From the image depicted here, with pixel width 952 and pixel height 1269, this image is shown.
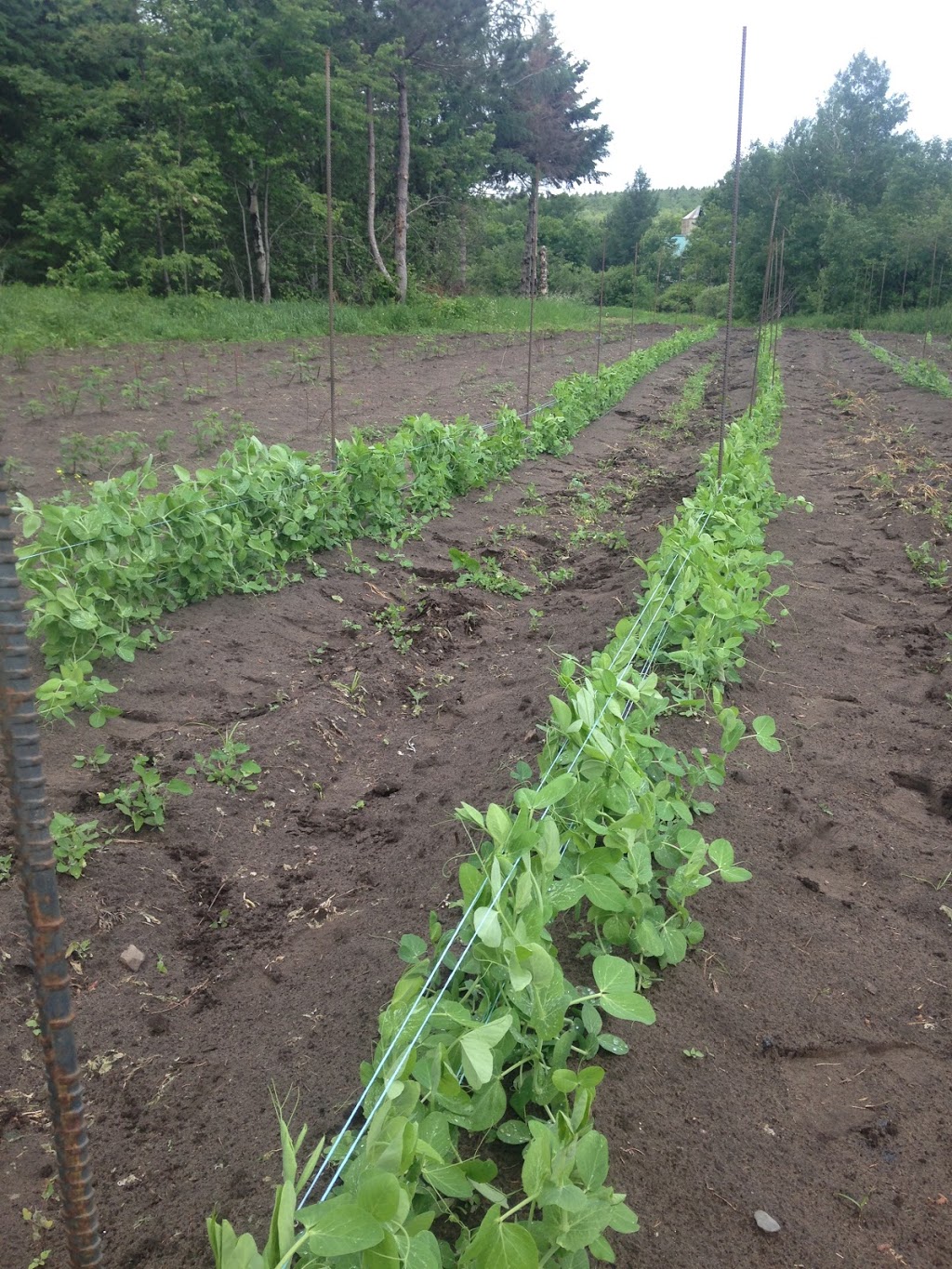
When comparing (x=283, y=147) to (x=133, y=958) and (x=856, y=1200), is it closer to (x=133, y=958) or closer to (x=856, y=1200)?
(x=133, y=958)

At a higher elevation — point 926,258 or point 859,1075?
point 926,258

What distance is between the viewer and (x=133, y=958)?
2.75 m

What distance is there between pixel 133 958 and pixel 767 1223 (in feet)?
6.11

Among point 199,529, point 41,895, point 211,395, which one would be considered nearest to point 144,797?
point 199,529

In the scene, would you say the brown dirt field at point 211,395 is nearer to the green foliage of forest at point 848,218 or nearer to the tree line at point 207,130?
the tree line at point 207,130

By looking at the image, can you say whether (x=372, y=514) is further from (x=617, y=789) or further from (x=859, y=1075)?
(x=859, y=1075)

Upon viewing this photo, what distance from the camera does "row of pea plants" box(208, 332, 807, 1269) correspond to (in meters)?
1.40

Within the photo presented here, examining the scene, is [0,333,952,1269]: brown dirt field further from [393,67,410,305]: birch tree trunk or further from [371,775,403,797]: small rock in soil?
[393,67,410,305]: birch tree trunk

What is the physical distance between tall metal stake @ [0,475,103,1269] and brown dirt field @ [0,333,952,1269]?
30.5 inches

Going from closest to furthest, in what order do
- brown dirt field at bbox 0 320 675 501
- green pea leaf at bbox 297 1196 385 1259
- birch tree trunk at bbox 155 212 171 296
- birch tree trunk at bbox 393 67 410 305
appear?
green pea leaf at bbox 297 1196 385 1259
brown dirt field at bbox 0 320 675 501
birch tree trunk at bbox 155 212 171 296
birch tree trunk at bbox 393 67 410 305

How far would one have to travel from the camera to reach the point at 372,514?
6418mm

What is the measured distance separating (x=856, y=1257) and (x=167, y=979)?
191cm

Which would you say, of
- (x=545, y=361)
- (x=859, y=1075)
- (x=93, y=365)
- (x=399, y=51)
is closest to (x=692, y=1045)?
(x=859, y=1075)

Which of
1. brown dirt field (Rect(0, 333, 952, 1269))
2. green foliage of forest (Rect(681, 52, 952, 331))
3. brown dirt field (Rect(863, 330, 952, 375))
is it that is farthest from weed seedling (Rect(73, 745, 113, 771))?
green foliage of forest (Rect(681, 52, 952, 331))
